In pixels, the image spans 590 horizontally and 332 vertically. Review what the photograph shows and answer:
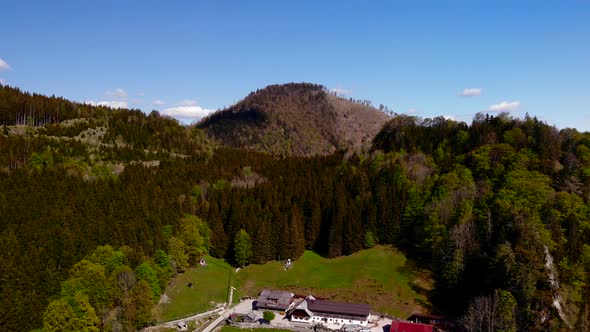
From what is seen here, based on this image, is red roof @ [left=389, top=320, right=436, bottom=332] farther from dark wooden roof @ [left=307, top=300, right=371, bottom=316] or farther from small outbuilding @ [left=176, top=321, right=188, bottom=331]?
small outbuilding @ [left=176, top=321, right=188, bottom=331]

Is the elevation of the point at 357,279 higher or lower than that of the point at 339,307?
higher

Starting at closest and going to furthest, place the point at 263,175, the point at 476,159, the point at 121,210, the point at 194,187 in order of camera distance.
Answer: the point at 121,210
the point at 476,159
the point at 194,187
the point at 263,175

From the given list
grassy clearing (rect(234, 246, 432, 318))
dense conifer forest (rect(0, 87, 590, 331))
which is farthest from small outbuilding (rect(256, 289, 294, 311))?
dense conifer forest (rect(0, 87, 590, 331))

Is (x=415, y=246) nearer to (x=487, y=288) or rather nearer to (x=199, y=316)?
(x=487, y=288)

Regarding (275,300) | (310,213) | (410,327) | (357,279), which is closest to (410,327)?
(410,327)

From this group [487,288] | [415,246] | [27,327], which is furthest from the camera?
[415,246]

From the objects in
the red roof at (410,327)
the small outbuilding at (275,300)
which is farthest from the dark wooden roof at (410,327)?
the small outbuilding at (275,300)

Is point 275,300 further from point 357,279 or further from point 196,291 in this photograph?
point 357,279

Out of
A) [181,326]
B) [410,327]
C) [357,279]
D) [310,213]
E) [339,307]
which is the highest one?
[310,213]

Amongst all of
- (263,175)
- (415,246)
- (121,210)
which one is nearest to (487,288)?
(415,246)
